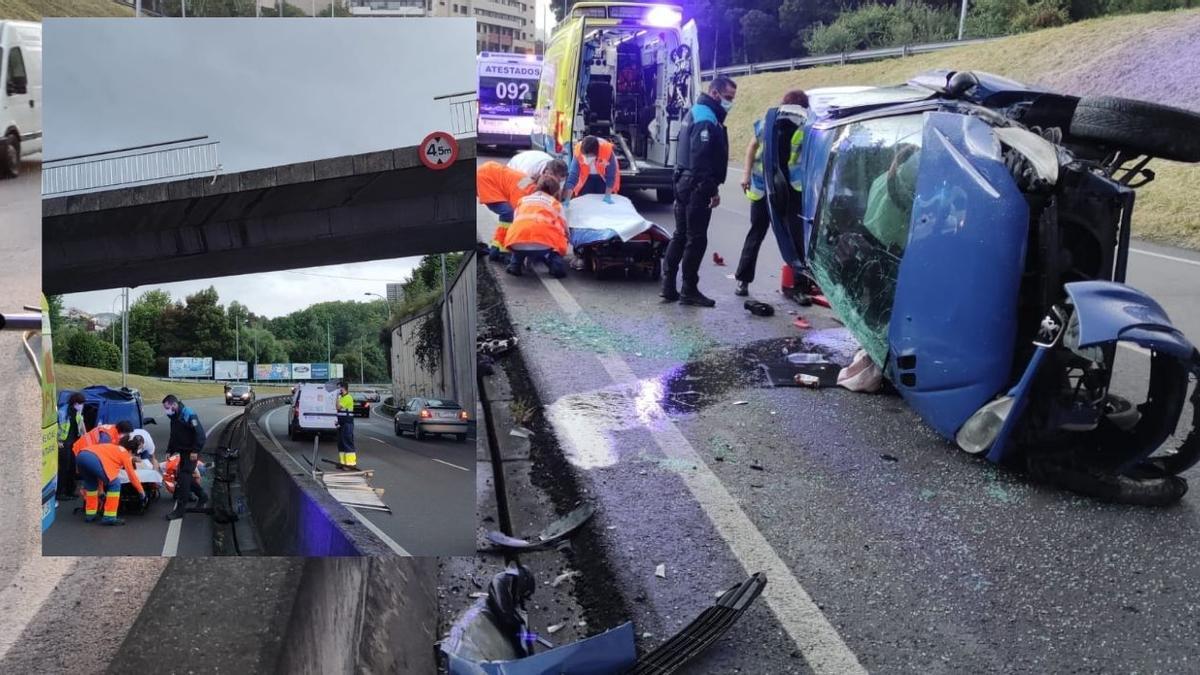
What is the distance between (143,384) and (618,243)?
6.44 metres

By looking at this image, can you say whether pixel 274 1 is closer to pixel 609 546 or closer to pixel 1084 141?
pixel 609 546

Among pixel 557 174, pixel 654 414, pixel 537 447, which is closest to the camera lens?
pixel 537 447

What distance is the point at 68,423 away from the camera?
2.53m

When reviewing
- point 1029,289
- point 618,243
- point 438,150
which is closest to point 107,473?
point 438,150

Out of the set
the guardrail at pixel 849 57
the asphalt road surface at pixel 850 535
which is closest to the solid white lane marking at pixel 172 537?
the asphalt road surface at pixel 850 535

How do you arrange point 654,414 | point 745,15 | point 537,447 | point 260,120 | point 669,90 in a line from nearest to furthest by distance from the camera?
point 260,120, point 537,447, point 654,414, point 669,90, point 745,15

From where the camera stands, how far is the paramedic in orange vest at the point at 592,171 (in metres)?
10.5

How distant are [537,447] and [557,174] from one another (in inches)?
140

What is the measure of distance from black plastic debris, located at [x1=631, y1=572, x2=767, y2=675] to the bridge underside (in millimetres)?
1567

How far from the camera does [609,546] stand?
3.84m

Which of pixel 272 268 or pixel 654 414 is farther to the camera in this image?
pixel 654 414

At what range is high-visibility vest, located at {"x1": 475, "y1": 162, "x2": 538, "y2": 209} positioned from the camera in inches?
342

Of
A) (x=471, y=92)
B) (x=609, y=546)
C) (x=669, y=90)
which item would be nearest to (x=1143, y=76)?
(x=669, y=90)

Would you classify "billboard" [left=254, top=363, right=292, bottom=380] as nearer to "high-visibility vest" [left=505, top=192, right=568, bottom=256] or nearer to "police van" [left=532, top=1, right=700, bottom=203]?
"high-visibility vest" [left=505, top=192, right=568, bottom=256]
